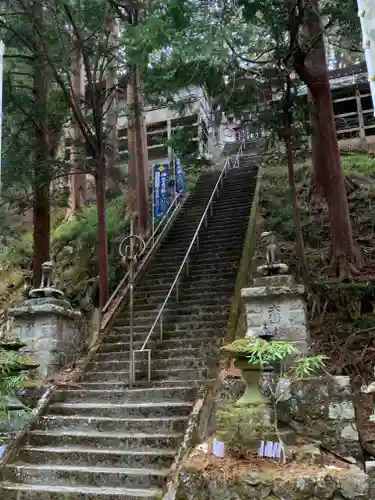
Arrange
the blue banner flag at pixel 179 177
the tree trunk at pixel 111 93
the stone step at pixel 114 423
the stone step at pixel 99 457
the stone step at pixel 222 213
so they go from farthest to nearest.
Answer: the blue banner flag at pixel 179 177
the stone step at pixel 222 213
the tree trunk at pixel 111 93
the stone step at pixel 114 423
the stone step at pixel 99 457

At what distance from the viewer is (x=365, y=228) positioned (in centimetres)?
1094

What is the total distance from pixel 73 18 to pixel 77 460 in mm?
8279

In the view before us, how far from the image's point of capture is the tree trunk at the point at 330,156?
29.6ft

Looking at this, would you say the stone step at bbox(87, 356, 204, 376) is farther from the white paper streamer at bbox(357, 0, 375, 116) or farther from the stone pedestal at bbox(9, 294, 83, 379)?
the white paper streamer at bbox(357, 0, 375, 116)

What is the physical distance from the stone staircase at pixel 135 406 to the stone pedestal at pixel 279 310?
1120mm

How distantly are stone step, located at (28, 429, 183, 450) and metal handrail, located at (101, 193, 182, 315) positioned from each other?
11.1 feet

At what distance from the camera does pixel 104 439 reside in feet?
18.6

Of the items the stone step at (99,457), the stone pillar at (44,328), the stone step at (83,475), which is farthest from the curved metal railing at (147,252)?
the stone step at (83,475)

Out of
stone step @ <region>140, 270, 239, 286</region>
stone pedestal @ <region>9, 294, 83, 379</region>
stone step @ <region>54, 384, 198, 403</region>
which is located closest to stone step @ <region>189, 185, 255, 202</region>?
stone step @ <region>140, 270, 239, 286</region>

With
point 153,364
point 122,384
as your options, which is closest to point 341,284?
point 153,364

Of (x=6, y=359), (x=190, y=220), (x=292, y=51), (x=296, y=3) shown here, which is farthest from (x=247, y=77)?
(x=6, y=359)

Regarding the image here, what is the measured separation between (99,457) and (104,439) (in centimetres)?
30

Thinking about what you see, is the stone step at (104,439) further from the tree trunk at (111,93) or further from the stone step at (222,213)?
the stone step at (222,213)

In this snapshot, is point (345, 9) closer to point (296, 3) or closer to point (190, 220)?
point (296, 3)
